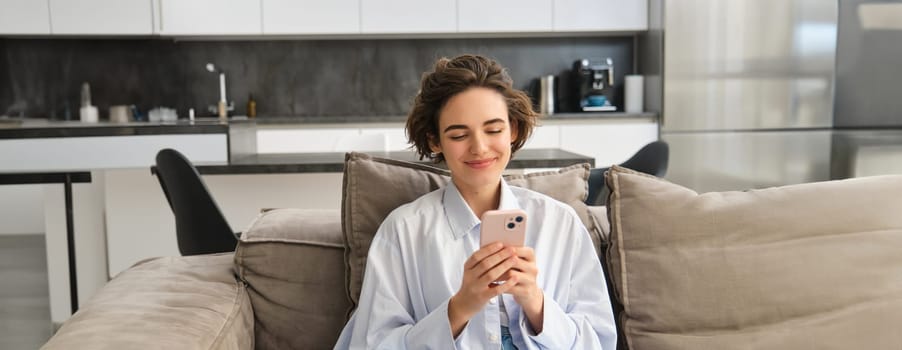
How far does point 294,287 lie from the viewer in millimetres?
1667

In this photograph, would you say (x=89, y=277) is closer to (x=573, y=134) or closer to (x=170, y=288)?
(x=170, y=288)

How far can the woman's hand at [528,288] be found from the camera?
1273 mm

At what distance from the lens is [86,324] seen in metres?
1.35

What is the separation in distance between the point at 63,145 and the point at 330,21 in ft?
6.08

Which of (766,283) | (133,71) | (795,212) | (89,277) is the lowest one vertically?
(89,277)

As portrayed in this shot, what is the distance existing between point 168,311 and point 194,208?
957mm

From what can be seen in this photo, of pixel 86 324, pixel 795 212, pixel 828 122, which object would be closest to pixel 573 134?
pixel 828 122

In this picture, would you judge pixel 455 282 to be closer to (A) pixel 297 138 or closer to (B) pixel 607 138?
(A) pixel 297 138

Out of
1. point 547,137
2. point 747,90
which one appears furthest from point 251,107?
point 747,90

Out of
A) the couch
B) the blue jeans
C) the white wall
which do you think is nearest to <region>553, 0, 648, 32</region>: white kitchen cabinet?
the white wall

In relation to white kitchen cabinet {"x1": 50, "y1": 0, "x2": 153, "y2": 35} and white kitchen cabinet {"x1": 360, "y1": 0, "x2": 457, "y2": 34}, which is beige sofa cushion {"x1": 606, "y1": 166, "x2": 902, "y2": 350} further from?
white kitchen cabinet {"x1": 50, "y1": 0, "x2": 153, "y2": 35}

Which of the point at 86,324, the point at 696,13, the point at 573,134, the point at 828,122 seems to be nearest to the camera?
the point at 86,324

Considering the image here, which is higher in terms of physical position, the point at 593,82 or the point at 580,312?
the point at 593,82

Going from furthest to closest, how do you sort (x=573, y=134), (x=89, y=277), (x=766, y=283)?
1. (x=573, y=134)
2. (x=89, y=277)
3. (x=766, y=283)
